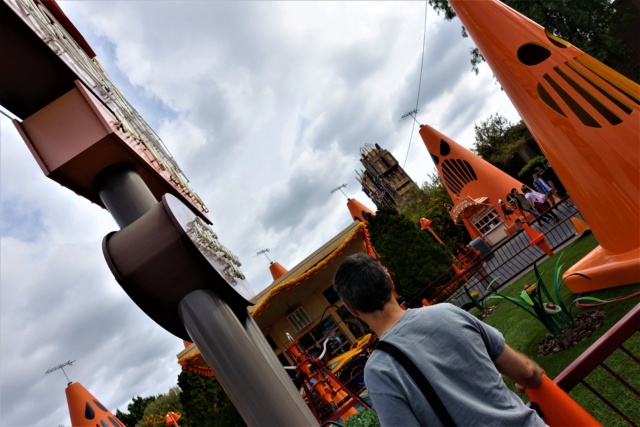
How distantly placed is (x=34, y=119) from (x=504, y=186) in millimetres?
17232

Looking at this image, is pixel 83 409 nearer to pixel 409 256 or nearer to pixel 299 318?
pixel 299 318

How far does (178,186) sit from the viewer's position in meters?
5.82

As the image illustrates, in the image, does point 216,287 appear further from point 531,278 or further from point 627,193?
point 531,278

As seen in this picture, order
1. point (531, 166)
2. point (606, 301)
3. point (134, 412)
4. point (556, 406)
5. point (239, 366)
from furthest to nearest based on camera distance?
point (134, 412) → point (531, 166) → point (606, 301) → point (239, 366) → point (556, 406)

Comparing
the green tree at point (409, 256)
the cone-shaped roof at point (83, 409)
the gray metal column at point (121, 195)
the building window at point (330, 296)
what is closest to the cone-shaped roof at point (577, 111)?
the gray metal column at point (121, 195)

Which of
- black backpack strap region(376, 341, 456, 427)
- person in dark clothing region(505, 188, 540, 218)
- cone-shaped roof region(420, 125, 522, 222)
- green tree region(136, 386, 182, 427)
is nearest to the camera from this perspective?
black backpack strap region(376, 341, 456, 427)

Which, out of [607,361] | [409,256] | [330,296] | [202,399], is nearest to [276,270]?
[330,296]

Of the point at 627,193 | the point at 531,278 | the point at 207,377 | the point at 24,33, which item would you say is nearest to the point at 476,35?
the point at 627,193

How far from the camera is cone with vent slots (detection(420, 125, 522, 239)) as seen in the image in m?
17.7

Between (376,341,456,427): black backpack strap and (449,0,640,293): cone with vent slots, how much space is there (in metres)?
4.50

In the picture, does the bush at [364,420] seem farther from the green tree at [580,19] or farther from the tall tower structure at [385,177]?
the tall tower structure at [385,177]

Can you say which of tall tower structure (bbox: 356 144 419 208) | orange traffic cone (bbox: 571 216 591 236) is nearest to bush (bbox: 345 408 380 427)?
orange traffic cone (bbox: 571 216 591 236)

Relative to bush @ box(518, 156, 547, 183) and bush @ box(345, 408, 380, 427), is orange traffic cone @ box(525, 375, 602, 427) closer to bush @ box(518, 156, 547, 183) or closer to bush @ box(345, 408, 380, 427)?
bush @ box(345, 408, 380, 427)

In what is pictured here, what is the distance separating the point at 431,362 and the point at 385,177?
67.7 metres
